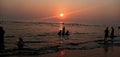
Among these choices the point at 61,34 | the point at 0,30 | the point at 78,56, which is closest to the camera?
the point at 78,56

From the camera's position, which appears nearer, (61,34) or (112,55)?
(112,55)

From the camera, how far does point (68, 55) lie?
21375mm

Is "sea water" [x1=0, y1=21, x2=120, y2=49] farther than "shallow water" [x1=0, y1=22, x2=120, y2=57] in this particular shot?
Yes

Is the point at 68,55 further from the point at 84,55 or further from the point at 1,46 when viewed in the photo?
the point at 1,46

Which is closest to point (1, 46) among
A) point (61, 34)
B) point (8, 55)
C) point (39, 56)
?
point (8, 55)

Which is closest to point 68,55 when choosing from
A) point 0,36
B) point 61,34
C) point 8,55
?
point 8,55

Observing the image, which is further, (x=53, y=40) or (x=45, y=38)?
(x=45, y=38)

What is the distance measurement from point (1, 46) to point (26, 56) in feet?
18.7

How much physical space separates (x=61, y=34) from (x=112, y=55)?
30.6 meters

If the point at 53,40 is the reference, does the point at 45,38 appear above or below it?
above

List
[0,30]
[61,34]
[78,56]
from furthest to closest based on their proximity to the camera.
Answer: [61,34] → [0,30] → [78,56]

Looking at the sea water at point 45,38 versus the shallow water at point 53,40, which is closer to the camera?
the shallow water at point 53,40

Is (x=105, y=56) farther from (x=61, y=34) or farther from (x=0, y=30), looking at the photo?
(x=61, y=34)

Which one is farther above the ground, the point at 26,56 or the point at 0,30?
the point at 0,30
